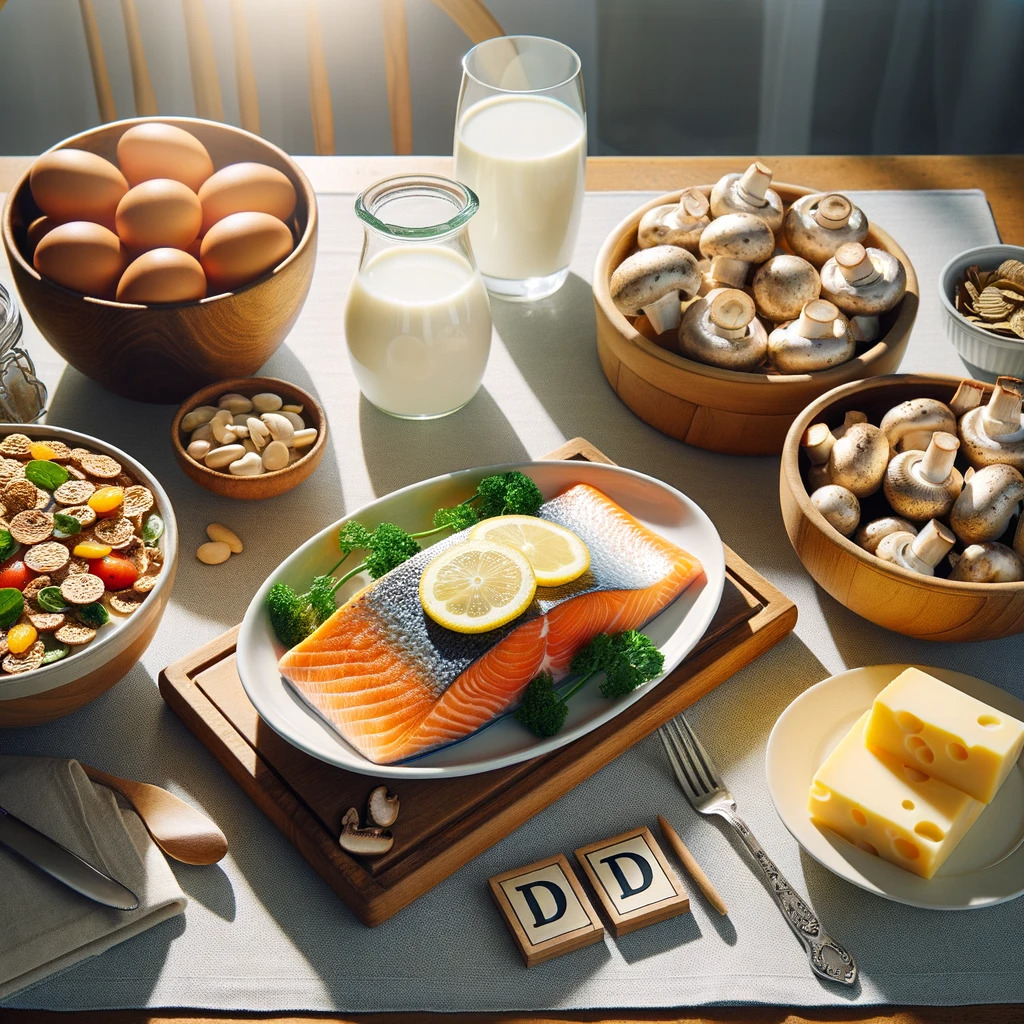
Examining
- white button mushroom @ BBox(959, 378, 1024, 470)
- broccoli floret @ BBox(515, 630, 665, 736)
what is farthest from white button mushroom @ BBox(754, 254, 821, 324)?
broccoli floret @ BBox(515, 630, 665, 736)

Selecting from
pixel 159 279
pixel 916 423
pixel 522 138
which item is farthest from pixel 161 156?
pixel 916 423

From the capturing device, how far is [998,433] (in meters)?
1.05

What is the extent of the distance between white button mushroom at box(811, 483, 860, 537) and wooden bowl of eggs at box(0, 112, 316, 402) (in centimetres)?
61

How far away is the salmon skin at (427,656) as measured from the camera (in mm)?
909

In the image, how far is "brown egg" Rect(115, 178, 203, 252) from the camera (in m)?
1.16

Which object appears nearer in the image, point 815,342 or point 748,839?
point 748,839

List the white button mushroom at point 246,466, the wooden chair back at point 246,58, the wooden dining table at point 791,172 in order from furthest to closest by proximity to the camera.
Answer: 1. the wooden chair back at point 246,58
2. the wooden dining table at point 791,172
3. the white button mushroom at point 246,466

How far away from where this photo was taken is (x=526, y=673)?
94 centimetres

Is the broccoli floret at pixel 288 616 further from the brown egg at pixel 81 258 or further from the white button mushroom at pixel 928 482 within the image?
the white button mushroom at pixel 928 482

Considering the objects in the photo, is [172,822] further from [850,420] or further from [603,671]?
[850,420]

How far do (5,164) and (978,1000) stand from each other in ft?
5.40

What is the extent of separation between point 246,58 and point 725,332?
1161 mm

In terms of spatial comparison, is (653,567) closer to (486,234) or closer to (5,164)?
(486,234)

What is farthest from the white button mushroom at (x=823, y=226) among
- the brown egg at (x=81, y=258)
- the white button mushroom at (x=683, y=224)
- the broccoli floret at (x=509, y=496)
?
the brown egg at (x=81, y=258)
